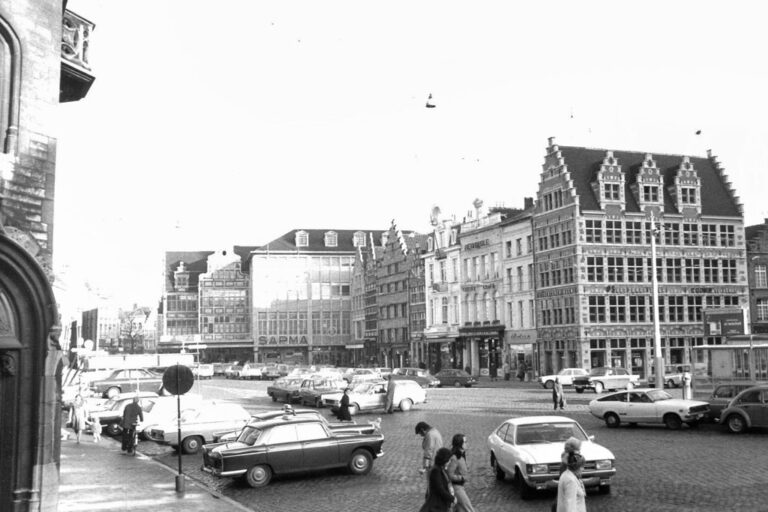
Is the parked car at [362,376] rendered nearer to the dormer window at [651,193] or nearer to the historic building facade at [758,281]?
the dormer window at [651,193]

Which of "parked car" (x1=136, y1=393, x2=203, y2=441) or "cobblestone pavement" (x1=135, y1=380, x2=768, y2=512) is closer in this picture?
"cobblestone pavement" (x1=135, y1=380, x2=768, y2=512)

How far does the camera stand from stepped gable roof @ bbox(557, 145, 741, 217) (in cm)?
6309

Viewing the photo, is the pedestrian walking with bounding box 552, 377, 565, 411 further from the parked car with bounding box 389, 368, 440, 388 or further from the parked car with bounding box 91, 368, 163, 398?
the parked car with bounding box 91, 368, 163, 398

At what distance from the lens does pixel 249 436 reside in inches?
736

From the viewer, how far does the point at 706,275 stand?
63.9 m

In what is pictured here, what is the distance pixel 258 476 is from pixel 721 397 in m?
16.7

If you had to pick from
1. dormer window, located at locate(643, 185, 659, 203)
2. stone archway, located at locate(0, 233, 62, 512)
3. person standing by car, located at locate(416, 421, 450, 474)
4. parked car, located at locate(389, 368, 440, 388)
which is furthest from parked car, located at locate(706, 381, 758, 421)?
dormer window, located at locate(643, 185, 659, 203)

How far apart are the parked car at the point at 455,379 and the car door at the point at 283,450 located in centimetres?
3946

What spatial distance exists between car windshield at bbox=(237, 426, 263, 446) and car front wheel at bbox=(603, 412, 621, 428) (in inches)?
565

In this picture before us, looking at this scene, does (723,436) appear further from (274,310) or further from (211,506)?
(274,310)

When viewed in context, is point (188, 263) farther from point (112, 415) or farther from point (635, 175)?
point (112, 415)

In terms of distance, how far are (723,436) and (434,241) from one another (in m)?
59.4

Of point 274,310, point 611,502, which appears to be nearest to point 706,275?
point 611,502

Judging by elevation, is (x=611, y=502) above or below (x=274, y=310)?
below
